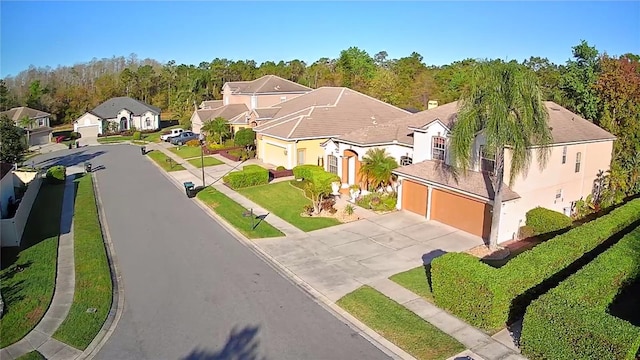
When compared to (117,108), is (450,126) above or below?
below

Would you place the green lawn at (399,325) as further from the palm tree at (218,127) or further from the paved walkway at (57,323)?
the palm tree at (218,127)

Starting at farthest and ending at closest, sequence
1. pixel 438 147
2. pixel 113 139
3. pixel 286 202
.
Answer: pixel 113 139 → pixel 286 202 → pixel 438 147

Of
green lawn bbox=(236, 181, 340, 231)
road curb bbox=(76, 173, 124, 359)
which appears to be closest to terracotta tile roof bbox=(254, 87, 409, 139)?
green lawn bbox=(236, 181, 340, 231)

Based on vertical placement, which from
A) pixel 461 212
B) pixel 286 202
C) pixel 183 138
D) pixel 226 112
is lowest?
pixel 286 202

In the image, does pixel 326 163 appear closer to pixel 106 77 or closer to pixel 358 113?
pixel 358 113

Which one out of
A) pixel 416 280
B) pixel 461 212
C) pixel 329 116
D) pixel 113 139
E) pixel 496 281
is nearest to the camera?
pixel 496 281

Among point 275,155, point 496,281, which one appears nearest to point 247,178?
point 275,155

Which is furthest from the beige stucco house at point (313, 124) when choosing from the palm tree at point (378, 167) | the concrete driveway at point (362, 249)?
the concrete driveway at point (362, 249)

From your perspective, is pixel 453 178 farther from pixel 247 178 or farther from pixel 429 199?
pixel 247 178
